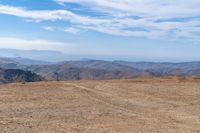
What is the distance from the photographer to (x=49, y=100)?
80.7 ft

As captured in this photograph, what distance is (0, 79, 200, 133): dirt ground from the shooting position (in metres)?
17.4

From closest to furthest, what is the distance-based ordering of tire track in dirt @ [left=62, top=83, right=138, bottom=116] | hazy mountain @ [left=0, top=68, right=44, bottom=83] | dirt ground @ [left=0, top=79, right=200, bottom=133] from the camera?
dirt ground @ [left=0, top=79, right=200, bottom=133]
tire track in dirt @ [left=62, top=83, right=138, bottom=116]
hazy mountain @ [left=0, top=68, right=44, bottom=83]

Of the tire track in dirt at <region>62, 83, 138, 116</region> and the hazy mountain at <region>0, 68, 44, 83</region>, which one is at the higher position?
the tire track in dirt at <region>62, 83, 138, 116</region>

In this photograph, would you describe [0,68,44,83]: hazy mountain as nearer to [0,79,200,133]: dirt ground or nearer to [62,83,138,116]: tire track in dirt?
[62,83,138,116]: tire track in dirt

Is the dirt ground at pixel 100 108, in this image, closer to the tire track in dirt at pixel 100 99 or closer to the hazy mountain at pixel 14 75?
the tire track in dirt at pixel 100 99

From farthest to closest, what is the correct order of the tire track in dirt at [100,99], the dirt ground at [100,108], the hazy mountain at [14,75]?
the hazy mountain at [14,75] < the tire track in dirt at [100,99] < the dirt ground at [100,108]

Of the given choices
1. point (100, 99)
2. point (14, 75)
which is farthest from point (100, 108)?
point (14, 75)

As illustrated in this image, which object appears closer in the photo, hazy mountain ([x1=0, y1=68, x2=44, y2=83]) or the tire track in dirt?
the tire track in dirt

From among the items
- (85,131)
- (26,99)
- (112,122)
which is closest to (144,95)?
(26,99)

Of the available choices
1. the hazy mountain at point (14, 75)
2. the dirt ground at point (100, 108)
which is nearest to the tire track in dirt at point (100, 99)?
the dirt ground at point (100, 108)

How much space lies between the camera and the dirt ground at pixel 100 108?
1744 cm

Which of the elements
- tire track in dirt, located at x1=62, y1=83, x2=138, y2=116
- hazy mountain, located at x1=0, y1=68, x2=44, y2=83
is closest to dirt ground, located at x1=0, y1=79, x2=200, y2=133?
tire track in dirt, located at x1=62, y1=83, x2=138, y2=116

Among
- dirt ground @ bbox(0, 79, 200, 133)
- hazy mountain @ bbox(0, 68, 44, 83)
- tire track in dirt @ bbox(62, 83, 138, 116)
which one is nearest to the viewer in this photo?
dirt ground @ bbox(0, 79, 200, 133)

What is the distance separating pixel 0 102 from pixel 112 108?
6.59m
